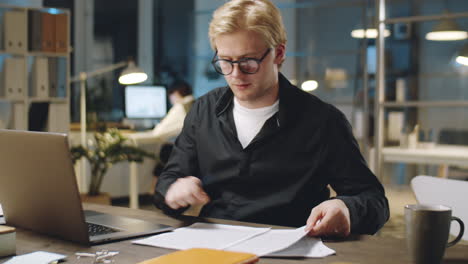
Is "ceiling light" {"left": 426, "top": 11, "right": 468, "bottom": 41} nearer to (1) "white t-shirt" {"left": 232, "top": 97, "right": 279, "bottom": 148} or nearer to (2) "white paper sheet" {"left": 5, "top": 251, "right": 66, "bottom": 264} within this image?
(1) "white t-shirt" {"left": 232, "top": 97, "right": 279, "bottom": 148}

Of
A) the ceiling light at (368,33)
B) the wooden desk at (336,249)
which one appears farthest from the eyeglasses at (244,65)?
the ceiling light at (368,33)

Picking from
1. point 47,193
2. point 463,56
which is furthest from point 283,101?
point 463,56

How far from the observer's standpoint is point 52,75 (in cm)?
429

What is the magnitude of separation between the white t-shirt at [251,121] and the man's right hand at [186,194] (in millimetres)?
264

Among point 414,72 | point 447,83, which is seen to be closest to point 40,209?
point 447,83

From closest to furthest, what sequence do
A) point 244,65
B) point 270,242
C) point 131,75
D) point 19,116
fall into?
point 270,242 → point 244,65 → point 19,116 → point 131,75

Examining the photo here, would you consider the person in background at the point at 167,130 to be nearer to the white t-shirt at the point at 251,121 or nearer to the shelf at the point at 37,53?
the shelf at the point at 37,53

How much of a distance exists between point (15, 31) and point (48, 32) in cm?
24

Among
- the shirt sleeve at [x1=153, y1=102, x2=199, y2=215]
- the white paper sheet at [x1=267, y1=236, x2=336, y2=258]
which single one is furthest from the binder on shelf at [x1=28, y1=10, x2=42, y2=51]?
the white paper sheet at [x1=267, y1=236, x2=336, y2=258]

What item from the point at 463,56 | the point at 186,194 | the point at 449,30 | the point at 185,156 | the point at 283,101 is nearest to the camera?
the point at 186,194

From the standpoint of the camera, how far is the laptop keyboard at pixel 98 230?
49.1 inches

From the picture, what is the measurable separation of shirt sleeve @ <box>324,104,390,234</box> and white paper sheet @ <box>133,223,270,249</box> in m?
0.29

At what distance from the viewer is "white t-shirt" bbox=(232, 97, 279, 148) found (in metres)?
1.63

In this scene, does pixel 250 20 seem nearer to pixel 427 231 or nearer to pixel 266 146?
pixel 266 146
